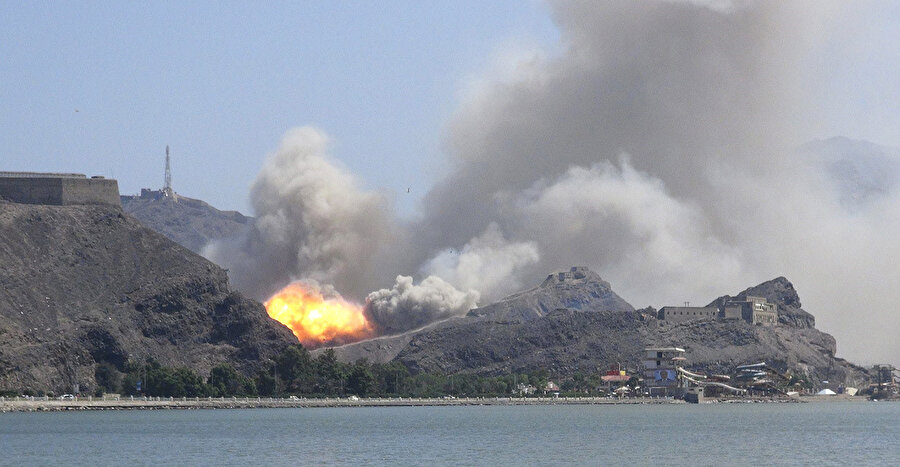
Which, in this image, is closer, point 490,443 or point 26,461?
point 26,461

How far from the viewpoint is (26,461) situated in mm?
134375

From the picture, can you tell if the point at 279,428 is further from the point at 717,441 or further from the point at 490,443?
the point at 717,441

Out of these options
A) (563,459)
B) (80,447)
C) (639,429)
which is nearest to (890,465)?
(563,459)

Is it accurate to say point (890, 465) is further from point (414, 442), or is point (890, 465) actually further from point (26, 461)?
point (26, 461)

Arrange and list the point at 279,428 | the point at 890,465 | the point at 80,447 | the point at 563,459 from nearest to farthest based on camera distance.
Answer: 1. the point at 890,465
2. the point at 563,459
3. the point at 80,447
4. the point at 279,428

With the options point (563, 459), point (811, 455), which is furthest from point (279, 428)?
point (811, 455)

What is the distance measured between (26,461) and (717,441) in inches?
2742

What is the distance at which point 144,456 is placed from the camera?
141m

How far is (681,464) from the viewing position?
131 metres

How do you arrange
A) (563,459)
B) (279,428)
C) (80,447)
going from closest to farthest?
(563,459), (80,447), (279,428)

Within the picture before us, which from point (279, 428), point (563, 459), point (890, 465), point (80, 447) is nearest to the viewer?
point (890, 465)

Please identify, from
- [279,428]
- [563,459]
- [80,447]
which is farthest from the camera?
[279,428]

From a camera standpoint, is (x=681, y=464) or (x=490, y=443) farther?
(x=490, y=443)

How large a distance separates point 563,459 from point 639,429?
5463 cm
